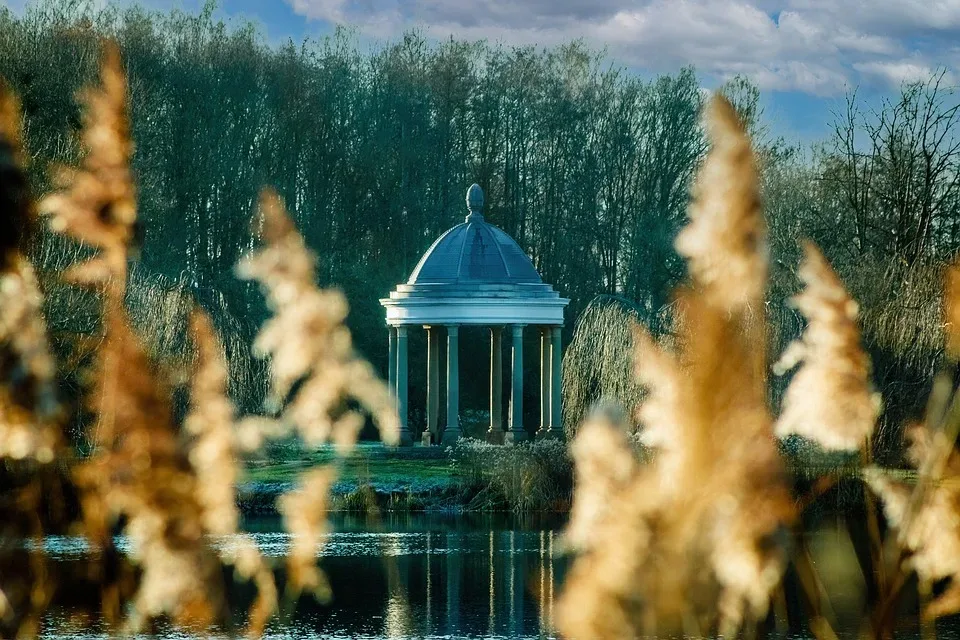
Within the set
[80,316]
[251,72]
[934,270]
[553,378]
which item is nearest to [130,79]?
[251,72]

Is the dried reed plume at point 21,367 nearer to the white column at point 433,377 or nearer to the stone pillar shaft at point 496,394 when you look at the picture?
the stone pillar shaft at point 496,394

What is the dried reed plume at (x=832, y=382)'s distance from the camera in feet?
12.0

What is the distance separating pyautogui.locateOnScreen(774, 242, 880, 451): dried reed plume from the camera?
367 cm

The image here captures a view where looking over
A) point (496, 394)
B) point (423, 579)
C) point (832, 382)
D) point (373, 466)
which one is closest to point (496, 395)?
point (496, 394)

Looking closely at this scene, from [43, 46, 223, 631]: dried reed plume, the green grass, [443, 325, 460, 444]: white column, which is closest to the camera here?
[43, 46, 223, 631]: dried reed plume

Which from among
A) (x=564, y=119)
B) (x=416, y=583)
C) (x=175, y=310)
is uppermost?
(x=564, y=119)

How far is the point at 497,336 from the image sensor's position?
3994 cm

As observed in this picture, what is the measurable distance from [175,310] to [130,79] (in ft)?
39.6

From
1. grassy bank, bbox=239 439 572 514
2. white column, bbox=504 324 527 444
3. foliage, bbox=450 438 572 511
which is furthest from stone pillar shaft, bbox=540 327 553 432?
foliage, bbox=450 438 572 511

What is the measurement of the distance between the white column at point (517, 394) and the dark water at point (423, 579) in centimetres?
777

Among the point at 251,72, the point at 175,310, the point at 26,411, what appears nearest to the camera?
the point at 26,411

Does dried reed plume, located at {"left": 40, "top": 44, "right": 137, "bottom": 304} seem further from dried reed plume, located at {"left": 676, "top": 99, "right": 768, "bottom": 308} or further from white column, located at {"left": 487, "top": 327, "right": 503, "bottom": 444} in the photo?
white column, located at {"left": 487, "top": 327, "right": 503, "bottom": 444}

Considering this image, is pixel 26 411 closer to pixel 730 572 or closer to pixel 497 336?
pixel 730 572

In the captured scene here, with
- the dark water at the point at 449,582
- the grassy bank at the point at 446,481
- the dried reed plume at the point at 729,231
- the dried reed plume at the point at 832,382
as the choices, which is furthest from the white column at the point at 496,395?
the dried reed plume at the point at 729,231
